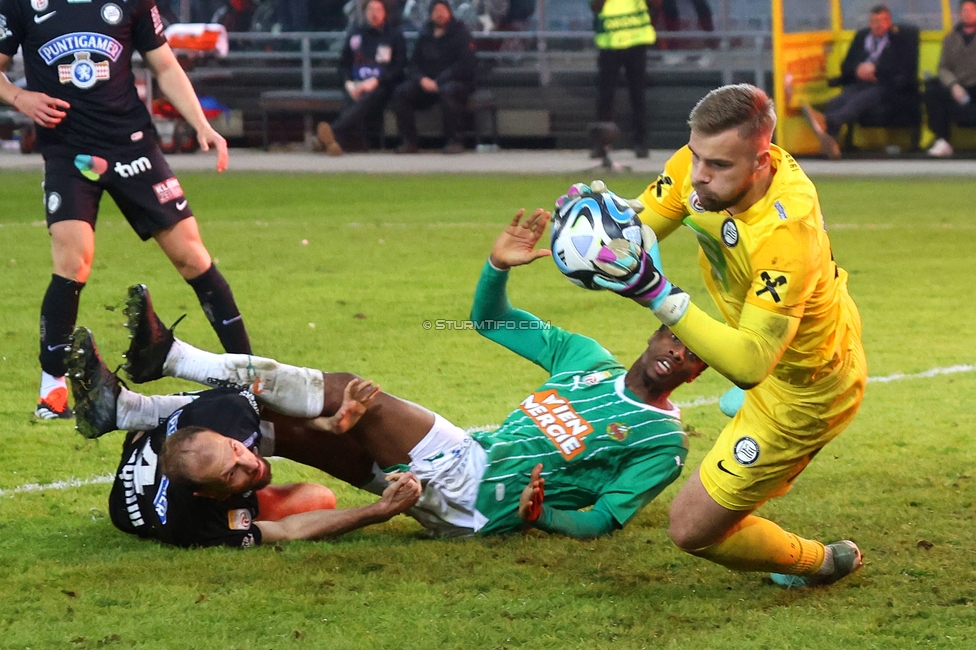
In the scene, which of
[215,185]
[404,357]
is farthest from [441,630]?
[215,185]

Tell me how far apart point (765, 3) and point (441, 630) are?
15940mm

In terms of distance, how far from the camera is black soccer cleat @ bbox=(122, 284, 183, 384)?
4531 mm

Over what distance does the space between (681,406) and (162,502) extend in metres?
2.81

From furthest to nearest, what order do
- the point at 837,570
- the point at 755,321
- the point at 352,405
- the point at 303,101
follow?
the point at 303,101 < the point at 352,405 < the point at 837,570 < the point at 755,321

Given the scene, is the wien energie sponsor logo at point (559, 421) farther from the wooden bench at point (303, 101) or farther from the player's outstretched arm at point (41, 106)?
the wooden bench at point (303, 101)

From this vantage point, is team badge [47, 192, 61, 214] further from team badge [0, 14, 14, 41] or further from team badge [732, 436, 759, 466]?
team badge [732, 436, 759, 466]

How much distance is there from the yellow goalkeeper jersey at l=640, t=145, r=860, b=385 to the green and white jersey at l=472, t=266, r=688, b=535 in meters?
0.55

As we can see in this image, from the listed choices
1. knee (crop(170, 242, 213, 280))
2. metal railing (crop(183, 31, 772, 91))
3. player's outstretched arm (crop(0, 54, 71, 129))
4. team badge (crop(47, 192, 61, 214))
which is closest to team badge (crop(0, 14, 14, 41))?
player's outstretched arm (crop(0, 54, 71, 129))

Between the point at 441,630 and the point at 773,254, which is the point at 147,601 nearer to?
the point at 441,630

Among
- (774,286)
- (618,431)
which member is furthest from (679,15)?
(774,286)

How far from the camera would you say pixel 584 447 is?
4.49 metres

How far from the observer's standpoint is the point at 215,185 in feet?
49.4

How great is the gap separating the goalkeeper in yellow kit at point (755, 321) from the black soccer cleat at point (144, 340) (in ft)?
5.54

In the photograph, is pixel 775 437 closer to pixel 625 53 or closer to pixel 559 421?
pixel 559 421
